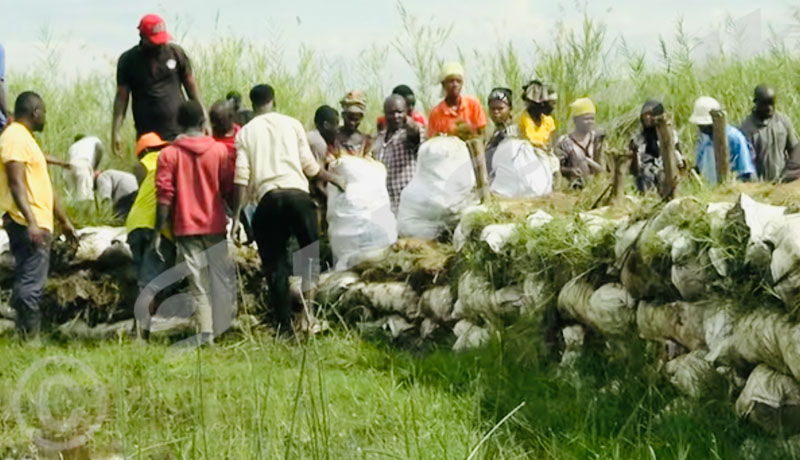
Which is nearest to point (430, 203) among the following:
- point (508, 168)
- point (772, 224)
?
point (508, 168)

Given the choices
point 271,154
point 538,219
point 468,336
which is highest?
point 271,154

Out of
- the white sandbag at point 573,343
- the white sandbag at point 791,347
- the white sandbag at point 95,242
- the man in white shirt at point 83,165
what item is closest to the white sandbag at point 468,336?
the white sandbag at point 573,343

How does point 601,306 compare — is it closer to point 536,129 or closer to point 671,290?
point 671,290

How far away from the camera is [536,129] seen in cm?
1028

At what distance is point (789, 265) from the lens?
16.6 feet

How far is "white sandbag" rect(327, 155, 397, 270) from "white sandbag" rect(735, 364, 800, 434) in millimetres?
4273

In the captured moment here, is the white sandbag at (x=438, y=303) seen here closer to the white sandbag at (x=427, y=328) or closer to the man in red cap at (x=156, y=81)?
the white sandbag at (x=427, y=328)

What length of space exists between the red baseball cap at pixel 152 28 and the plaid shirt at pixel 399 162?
1532 millimetres

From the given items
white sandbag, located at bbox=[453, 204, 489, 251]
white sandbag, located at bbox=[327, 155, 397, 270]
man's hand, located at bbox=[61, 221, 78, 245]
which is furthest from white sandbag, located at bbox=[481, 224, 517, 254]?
man's hand, located at bbox=[61, 221, 78, 245]

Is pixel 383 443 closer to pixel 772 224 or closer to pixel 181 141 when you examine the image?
pixel 772 224

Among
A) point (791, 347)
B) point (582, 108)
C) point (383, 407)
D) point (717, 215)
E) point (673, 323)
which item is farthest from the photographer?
point (582, 108)

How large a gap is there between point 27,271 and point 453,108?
2.82m

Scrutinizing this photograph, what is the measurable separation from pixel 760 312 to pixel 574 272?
1.74 meters

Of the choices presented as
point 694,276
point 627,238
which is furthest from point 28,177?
point 694,276
